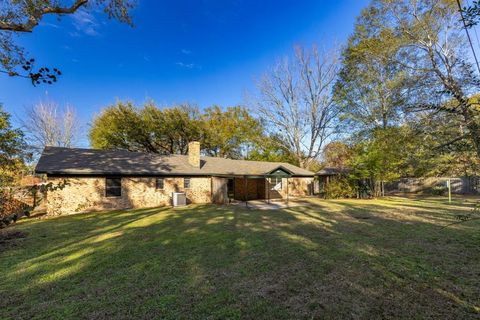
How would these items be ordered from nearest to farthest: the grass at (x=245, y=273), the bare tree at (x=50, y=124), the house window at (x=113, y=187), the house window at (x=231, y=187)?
the grass at (x=245, y=273), the house window at (x=113, y=187), the house window at (x=231, y=187), the bare tree at (x=50, y=124)

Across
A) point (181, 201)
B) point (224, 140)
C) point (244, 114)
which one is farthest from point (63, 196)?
point (244, 114)

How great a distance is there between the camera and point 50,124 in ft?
87.6

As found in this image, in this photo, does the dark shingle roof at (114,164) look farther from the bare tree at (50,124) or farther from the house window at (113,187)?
the bare tree at (50,124)

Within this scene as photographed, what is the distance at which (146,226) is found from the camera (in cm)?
906

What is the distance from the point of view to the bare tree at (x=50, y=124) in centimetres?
2586

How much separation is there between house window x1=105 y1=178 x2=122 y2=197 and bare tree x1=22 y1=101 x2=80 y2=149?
18.7 m

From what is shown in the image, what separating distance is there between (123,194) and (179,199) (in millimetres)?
3433

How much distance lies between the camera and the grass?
3293mm

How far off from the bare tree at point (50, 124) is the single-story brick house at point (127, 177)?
15.2 metres

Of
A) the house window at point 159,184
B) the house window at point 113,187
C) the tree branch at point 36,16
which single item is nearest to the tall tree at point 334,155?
the house window at point 159,184

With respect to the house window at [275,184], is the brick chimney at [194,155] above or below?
above

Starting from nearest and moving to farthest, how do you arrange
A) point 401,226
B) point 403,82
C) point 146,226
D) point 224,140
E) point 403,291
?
point 403,291
point 401,226
point 146,226
point 403,82
point 224,140

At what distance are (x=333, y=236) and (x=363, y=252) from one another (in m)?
1.54

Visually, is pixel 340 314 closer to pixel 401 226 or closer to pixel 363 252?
pixel 363 252
